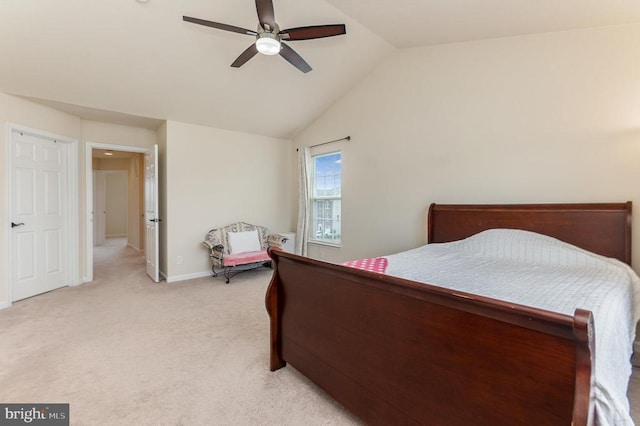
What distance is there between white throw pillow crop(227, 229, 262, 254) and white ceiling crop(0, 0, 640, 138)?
6.39ft

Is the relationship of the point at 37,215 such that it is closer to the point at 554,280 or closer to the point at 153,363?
the point at 153,363

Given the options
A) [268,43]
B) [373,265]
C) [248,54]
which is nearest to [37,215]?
[248,54]

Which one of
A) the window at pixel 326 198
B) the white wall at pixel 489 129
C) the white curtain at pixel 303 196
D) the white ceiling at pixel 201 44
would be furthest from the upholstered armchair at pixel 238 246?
the white ceiling at pixel 201 44

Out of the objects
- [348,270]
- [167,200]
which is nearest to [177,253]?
[167,200]

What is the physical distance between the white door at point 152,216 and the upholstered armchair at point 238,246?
71 centimetres

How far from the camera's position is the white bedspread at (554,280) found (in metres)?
1.05

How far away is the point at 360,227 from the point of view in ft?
14.1

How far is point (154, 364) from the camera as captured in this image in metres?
2.16

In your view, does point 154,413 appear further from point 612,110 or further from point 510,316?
point 612,110

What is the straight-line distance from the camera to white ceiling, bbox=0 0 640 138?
97.7 inches

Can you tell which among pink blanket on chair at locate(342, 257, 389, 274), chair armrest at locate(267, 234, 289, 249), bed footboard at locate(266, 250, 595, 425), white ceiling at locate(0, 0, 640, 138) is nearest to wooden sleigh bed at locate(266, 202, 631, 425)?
bed footboard at locate(266, 250, 595, 425)

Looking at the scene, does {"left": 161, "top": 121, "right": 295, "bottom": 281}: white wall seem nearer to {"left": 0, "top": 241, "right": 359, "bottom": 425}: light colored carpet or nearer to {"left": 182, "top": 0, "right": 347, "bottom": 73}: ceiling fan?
{"left": 0, "top": 241, "right": 359, "bottom": 425}: light colored carpet

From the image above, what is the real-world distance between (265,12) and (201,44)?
139 cm

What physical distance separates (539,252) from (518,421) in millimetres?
1915
